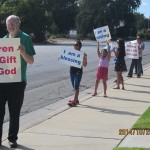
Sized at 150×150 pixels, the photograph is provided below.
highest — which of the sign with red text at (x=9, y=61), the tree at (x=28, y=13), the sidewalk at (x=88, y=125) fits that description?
the tree at (x=28, y=13)

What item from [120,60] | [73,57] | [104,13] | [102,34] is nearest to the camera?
[73,57]

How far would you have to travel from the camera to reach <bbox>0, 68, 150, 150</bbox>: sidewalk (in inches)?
274

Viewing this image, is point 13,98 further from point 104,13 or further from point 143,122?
point 104,13

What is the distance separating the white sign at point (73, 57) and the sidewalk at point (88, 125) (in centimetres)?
98

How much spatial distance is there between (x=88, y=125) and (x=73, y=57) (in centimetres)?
306

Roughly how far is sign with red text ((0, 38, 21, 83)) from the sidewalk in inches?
40.4

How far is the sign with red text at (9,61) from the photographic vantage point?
6.72 meters

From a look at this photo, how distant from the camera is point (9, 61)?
681cm

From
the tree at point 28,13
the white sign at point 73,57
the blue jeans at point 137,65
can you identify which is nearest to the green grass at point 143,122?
the white sign at point 73,57

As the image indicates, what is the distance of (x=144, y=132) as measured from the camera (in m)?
7.77

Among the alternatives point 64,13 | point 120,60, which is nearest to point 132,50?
point 120,60

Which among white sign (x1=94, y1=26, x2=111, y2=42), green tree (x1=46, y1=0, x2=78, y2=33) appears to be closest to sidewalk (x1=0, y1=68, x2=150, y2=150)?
white sign (x1=94, y1=26, x2=111, y2=42)

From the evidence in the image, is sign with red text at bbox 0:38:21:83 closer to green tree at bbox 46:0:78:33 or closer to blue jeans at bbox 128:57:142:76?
blue jeans at bbox 128:57:142:76
